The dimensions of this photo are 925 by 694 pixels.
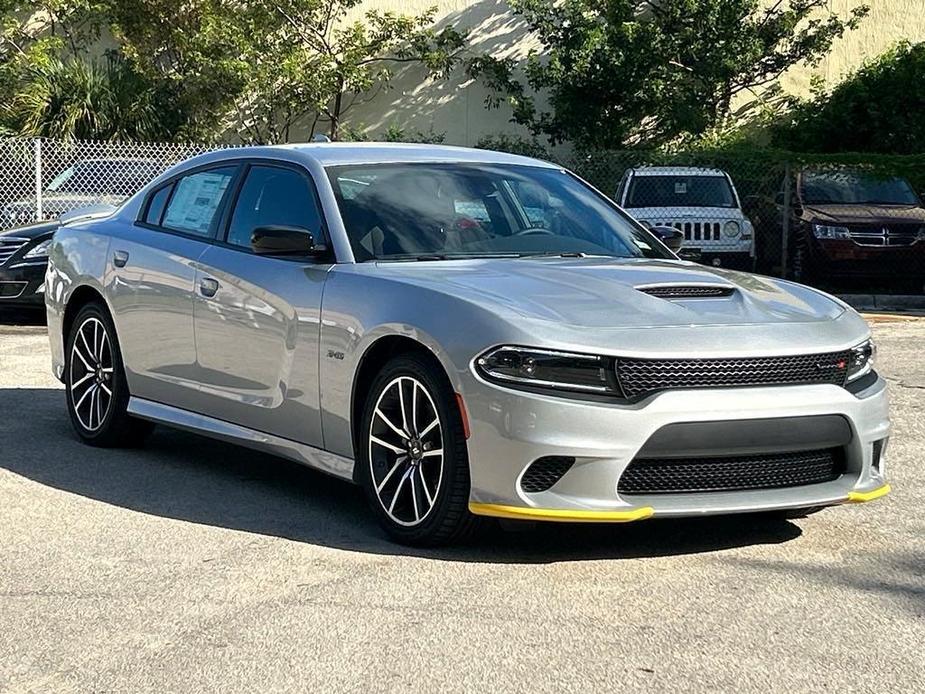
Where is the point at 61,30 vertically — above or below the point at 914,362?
above

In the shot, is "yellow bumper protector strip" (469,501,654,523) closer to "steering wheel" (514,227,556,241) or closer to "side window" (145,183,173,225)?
"steering wheel" (514,227,556,241)

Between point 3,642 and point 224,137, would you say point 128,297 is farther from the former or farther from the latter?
point 224,137

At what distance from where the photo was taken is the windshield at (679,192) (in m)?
19.5

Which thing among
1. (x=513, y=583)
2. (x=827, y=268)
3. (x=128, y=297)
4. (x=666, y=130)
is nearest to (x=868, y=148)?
(x=666, y=130)

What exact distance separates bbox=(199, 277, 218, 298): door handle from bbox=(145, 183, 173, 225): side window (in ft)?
3.02

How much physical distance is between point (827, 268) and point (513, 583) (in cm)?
1417

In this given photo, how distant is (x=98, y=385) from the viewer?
324 inches

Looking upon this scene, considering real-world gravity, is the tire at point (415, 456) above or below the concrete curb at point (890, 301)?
above

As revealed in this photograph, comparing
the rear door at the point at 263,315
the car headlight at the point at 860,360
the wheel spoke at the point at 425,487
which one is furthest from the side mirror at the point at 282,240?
the car headlight at the point at 860,360

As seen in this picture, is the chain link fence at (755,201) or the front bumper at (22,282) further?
the chain link fence at (755,201)

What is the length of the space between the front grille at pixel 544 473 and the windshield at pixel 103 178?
545 inches

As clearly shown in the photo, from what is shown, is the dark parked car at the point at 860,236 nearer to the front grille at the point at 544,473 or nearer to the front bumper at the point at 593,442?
the front bumper at the point at 593,442

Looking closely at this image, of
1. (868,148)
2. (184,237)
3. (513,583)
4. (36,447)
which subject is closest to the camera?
(513,583)

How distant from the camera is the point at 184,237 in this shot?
764cm
